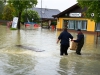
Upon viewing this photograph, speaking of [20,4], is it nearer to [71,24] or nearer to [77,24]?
[71,24]

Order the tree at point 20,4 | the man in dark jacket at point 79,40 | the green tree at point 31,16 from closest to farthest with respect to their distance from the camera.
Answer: the man in dark jacket at point 79,40 → the tree at point 20,4 → the green tree at point 31,16

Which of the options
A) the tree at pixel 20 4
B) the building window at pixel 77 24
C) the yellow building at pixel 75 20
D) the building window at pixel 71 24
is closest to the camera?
the yellow building at pixel 75 20

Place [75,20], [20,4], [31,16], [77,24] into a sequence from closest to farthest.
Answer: [20,4]
[77,24]
[75,20]
[31,16]

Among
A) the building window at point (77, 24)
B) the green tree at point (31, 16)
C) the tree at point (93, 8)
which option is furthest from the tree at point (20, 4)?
the tree at point (93, 8)

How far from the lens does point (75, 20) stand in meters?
40.5

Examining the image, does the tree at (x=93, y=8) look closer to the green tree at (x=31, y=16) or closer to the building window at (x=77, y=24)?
the building window at (x=77, y=24)

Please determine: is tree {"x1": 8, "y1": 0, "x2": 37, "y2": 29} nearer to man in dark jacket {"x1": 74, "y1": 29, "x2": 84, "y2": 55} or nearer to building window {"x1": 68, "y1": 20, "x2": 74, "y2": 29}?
building window {"x1": 68, "y1": 20, "x2": 74, "y2": 29}

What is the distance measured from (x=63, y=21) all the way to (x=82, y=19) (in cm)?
421

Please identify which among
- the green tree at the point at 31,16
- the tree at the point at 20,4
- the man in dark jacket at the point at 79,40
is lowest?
the man in dark jacket at the point at 79,40

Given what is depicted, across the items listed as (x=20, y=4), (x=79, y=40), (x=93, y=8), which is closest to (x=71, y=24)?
(x=20, y=4)

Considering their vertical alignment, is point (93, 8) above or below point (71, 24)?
above

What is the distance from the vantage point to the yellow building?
37469 millimetres

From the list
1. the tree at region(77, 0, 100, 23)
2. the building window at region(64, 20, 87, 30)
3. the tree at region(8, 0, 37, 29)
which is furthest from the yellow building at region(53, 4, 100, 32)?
the tree at region(77, 0, 100, 23)

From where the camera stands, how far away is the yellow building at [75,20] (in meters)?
37.5
